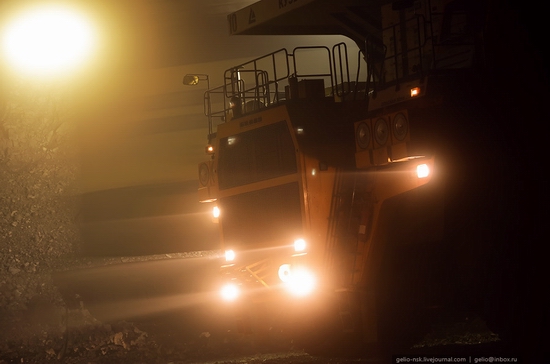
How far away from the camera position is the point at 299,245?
336 inches

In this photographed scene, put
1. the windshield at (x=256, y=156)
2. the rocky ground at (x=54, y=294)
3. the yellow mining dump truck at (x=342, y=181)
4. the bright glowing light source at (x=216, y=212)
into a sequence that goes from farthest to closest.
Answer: the bright glowing light source at (x=216, y=212) → the rocky ground at (x=54, y=294) → the windshield at (x=256, y=156) → the yellow mining dump truck at (x=342, y=181)

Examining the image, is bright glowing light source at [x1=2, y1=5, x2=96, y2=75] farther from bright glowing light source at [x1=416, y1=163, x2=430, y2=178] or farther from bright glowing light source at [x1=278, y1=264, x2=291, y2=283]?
bright glowing light source at [x1=416, y1=163, x2=430, y2=178]

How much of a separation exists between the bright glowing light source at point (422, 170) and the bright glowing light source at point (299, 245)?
5.98 ft

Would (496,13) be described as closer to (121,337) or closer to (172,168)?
(121,337)

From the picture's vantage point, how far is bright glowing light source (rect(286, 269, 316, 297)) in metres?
8.32

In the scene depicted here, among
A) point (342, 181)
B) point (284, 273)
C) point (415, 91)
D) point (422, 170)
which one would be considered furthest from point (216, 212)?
point (415, 91)

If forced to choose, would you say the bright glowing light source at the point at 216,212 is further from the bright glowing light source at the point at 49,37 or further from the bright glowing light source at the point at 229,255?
the bright glowing light source at the point at 49,37

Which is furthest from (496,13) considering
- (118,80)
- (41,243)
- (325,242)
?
(41,243)

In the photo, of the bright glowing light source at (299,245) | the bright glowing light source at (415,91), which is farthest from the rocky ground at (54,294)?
the bright glowing light source at (415,91)

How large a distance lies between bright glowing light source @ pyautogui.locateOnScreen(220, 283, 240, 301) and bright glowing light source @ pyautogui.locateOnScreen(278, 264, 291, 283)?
0.83 meters

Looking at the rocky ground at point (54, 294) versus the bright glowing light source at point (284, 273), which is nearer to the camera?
the bright glowing light source at point (284, 273)

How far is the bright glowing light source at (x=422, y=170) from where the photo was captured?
709cm

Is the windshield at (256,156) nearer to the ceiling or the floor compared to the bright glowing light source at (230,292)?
nearer to the ceiling

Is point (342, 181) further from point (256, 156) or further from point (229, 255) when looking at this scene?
point (229, 255)
